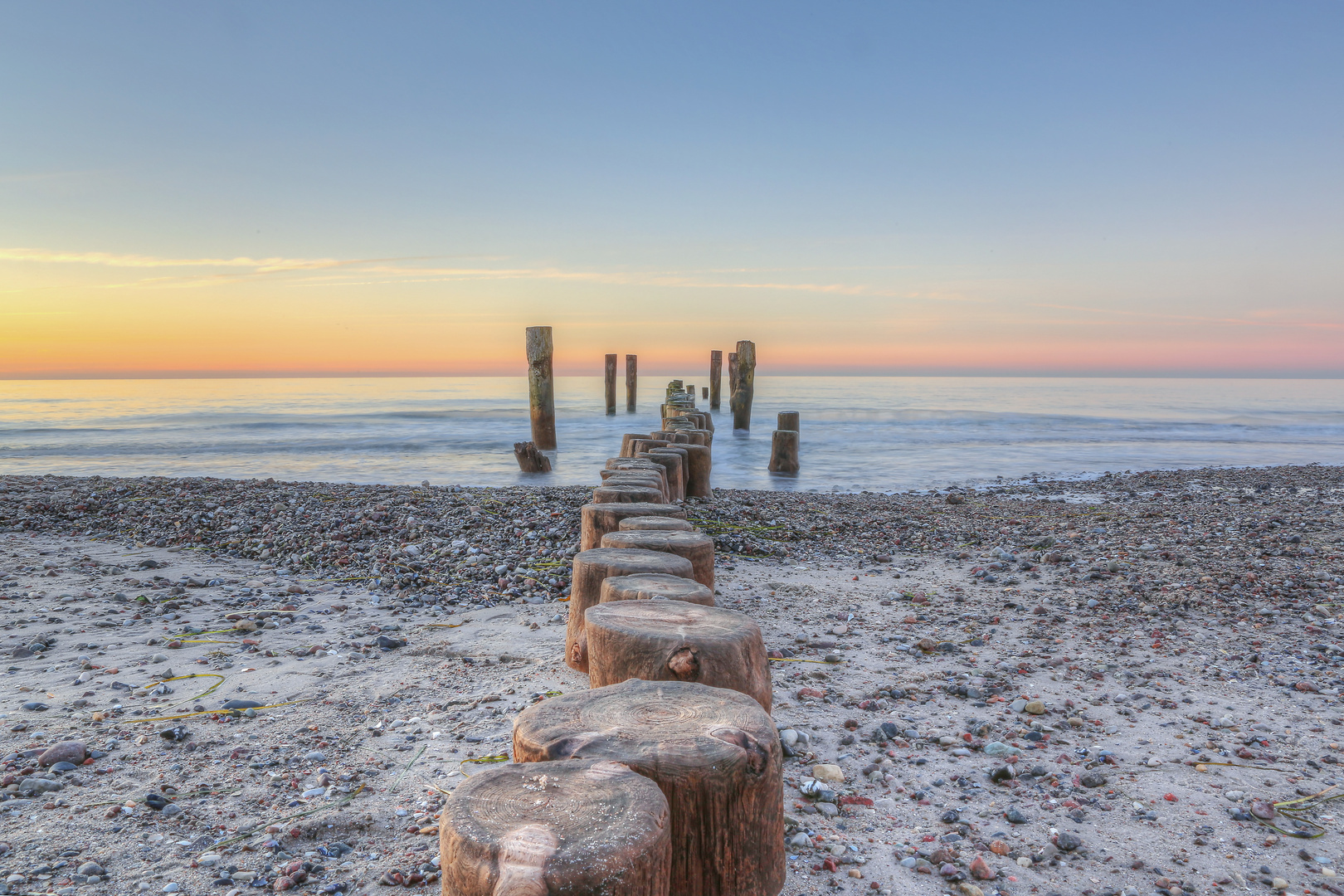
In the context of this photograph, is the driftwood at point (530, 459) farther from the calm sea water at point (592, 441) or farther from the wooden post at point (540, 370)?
the wooden post at point (540, 370)

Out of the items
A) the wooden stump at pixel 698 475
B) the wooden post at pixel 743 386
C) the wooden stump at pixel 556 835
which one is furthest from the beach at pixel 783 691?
the wooden post at pixel 743 386

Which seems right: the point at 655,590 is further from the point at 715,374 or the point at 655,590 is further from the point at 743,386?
the point at 715,374

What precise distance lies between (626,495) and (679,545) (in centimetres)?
154

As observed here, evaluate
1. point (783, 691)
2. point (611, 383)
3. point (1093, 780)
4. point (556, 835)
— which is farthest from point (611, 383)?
point (556, 835)

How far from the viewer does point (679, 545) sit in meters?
3.36

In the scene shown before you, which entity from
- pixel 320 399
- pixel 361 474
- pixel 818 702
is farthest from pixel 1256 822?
pixel 320 399

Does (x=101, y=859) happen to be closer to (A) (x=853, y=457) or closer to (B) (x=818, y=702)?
(B) (x=818, y=702)

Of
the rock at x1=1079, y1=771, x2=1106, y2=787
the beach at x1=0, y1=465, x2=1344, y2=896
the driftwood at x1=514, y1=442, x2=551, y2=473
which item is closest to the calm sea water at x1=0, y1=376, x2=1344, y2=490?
the driftwood at x1=514, y1=442, x2=551, y2=473

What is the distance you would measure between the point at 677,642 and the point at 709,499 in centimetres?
660

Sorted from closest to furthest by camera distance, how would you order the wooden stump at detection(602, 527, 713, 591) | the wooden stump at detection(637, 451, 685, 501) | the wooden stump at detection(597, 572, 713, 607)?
the wooden stump at detection(597, 572, 713, 607), the wooden stump at detection(602, 527, 713, 591), the wooden stump at detection(637, 451, 685, 501)

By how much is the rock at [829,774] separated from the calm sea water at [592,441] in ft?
35.9

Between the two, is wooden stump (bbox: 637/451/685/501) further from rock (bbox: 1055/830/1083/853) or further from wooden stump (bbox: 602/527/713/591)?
rock (bbox: 1055/830/1083/853)

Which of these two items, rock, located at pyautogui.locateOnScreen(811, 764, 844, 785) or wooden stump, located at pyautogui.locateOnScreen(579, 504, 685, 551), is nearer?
rock, located at pyautogui.locateOnScreen(811, 764, 844, 785)

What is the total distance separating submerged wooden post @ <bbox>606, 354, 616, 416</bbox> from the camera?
3150cm
